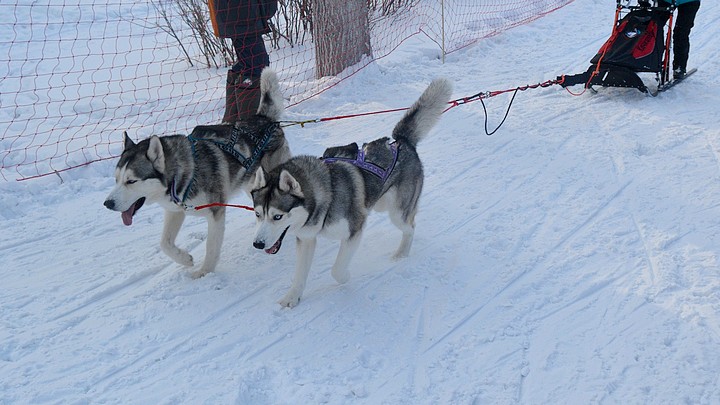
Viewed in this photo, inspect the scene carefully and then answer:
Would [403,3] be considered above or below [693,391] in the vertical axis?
above

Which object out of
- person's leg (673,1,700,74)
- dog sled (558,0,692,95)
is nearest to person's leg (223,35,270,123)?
dog sled (558,0,692,95)

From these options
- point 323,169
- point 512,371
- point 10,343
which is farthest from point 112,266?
point 512,371

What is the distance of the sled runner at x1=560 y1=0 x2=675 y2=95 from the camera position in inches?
227

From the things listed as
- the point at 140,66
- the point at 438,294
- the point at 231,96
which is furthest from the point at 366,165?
the point at 140,66

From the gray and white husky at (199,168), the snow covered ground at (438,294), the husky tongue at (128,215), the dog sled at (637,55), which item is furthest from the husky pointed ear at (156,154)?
the dog sled at (637,55)

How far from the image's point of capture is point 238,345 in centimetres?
286

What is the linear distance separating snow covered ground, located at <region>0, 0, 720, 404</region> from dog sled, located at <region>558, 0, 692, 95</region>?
2.28 ft

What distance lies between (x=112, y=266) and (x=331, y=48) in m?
4.24

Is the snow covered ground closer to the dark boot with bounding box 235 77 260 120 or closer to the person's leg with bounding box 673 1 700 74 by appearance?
the dark boot with bounding box 235 77 260 120

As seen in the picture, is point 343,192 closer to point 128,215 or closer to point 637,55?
point 128,215

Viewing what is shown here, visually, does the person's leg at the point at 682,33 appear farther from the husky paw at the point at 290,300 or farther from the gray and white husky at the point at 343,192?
the husky paw at the point at 290,300

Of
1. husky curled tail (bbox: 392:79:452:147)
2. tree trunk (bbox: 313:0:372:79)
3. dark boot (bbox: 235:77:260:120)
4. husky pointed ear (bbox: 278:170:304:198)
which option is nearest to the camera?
husky pointed ear (bbox: 278:170:304:198)

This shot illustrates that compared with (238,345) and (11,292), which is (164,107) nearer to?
(11,292)

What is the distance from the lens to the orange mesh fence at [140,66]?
5.46 m
